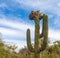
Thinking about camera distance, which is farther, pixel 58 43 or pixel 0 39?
pixel 58 43

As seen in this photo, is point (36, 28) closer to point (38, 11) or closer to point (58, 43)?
point (38, 11)

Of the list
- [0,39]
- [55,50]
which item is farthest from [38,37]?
[55,50]

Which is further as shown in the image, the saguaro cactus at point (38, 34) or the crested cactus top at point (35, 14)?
the crested cactus top at point (35, 14)

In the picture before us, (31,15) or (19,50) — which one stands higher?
(31,15)

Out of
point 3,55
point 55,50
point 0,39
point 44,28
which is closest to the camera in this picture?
point 44,28

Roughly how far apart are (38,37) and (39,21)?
3.15ft

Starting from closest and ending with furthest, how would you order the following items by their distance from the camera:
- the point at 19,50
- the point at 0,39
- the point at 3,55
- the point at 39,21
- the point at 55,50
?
the point at 39,21 < the point at 3,55 < the point at 0,39 < the point at 55,50 < the point at 19,50

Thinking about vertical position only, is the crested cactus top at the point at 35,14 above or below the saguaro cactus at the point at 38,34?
above

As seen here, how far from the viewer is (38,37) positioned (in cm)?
1331

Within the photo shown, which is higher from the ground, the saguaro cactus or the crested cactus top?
the crested cactus top

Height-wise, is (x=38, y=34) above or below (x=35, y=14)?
below

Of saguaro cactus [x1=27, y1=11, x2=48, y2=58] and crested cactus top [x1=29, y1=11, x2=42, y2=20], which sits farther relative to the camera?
crested cactus top [x1=29, y1=11, x2=42, y2=20]

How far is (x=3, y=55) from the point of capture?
18453 mm

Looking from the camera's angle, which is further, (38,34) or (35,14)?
(35,14)
